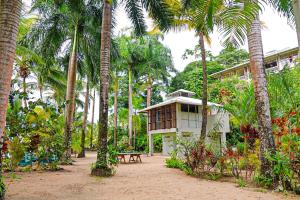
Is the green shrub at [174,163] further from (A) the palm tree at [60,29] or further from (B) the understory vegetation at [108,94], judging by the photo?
(A) the palm tree at [60,29]

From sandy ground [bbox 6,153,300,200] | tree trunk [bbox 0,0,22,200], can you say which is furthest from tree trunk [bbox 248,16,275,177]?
tree trunk [bbox 0,0,22,200]

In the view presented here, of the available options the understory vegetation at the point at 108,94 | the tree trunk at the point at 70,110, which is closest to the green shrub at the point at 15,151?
the understory vegetation at the point at 108,94

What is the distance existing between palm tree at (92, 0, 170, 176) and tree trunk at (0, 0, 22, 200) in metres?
3.01

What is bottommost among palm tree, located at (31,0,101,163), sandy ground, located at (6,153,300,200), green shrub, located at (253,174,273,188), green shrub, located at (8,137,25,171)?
sandy ground, located at (6,153,300,200)

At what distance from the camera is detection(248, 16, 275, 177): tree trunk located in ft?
22.8

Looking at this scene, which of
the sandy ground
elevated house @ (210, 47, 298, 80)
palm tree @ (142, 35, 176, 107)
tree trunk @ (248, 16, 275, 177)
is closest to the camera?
the sandy ground

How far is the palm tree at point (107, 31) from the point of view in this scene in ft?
29.2

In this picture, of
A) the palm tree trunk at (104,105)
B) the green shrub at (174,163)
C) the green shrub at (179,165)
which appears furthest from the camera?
the green shrub at (174,163)

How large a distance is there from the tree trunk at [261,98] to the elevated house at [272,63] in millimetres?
21513

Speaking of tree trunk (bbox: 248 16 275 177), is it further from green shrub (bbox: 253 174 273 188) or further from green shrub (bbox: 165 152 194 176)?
green shrub (bbox: 165 152 194 176)

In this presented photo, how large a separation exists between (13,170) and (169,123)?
1328cm

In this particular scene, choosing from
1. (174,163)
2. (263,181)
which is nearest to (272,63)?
(174,163)

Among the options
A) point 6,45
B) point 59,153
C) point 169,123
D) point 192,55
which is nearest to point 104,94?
point 59,153

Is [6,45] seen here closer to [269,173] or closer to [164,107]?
[269,173]
